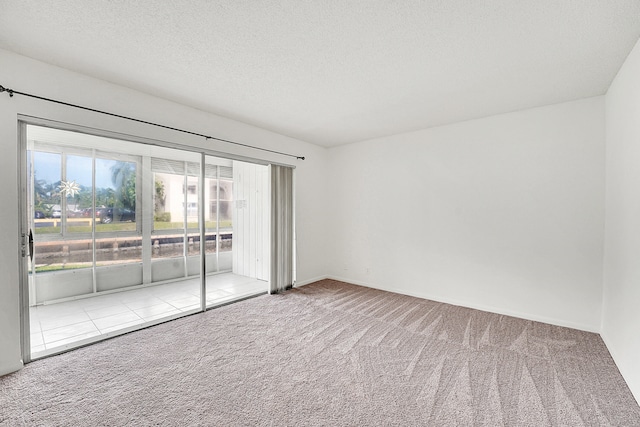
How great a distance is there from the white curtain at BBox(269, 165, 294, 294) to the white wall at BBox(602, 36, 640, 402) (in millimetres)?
3893

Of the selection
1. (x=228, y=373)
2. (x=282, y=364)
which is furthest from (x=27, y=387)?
(x=282, y=364)

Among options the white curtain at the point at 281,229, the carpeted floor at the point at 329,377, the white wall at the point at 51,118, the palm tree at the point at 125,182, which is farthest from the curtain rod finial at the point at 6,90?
the white curtain at the point at 281,229

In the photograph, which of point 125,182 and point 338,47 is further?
point 125,182

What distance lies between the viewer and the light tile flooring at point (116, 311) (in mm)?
2859

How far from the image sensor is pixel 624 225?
2363mm

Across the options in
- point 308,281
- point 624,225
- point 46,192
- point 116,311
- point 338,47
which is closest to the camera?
point 338,47

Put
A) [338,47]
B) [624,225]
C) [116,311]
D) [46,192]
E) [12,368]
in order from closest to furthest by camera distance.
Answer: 1. [338,47]
2. [12,368]
3. [624,225]
4. [46,192]
5. [116,311]

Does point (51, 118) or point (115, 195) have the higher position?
point (51, 118)

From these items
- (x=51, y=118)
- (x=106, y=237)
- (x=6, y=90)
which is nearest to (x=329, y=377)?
(x=51, y=118)

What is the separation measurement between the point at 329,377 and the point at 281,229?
2681 millimetres

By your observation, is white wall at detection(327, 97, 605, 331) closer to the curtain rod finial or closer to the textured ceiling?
the textured ceiling

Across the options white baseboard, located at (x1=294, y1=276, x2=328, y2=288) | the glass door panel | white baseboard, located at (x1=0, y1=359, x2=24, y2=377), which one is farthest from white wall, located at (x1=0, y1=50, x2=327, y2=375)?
white baseboard, located at (x1=294, y1=276, x2=328, y2=288)

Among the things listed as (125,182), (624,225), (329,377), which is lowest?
(329,377)

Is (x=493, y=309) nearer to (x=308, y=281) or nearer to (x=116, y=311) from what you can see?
(x=308, y=281)
